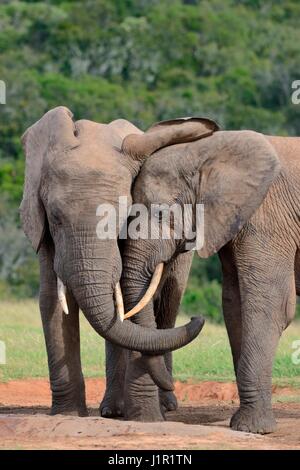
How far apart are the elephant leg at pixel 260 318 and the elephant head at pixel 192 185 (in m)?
0.24

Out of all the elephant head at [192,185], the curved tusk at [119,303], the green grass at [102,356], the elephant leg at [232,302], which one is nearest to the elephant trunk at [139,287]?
the elephant head at [192,185]

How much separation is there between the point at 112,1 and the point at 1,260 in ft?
104

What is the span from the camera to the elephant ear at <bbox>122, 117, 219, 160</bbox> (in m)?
9.59

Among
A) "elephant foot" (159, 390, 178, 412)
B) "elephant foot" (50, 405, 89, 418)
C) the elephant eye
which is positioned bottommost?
"elephant foot" (159, 390, 178, 412)

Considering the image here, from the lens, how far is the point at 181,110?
3566 centimetres

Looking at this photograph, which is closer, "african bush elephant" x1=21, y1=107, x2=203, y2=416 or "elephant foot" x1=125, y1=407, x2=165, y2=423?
"african bush elephant" x1=21, y1=107, x2=203, y2=416

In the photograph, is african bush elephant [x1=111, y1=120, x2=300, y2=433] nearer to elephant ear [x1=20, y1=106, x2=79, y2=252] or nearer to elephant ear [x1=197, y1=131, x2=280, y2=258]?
elephant ear [x1=197, y1=131, x2=280, y2=258]

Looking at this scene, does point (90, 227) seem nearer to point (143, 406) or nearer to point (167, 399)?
point (143, 406)

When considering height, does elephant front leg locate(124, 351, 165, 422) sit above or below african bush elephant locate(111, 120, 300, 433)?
below

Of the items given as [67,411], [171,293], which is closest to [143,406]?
[67,411]

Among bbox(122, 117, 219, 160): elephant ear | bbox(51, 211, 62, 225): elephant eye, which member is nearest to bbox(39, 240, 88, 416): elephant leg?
bbox(51, 211, 62, 225): elephant eye

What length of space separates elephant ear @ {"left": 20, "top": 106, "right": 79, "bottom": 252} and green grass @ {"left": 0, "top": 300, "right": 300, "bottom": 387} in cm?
352

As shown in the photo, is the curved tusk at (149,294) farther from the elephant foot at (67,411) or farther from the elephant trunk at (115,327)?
the elephant foot at (67,411)

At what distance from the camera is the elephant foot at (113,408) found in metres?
10.7
